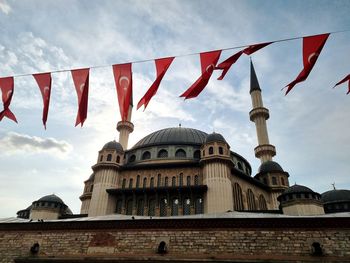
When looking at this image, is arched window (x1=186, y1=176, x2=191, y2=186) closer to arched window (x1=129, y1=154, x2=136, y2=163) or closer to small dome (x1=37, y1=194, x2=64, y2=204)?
arched window (x1=129, y1=154, x2=136, y2=163)

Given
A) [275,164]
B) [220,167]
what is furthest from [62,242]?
[275,164]

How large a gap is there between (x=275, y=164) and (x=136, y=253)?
74.0 ft

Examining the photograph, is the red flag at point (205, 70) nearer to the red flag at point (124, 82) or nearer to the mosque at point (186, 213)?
the red flag at point (124, 82)

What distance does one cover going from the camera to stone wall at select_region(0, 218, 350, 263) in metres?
11.0

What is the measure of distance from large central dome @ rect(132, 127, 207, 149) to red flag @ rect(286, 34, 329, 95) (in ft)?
64.2

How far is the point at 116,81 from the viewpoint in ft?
33.5

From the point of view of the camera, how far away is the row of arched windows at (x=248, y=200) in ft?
77.2

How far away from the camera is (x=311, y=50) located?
9.15 m

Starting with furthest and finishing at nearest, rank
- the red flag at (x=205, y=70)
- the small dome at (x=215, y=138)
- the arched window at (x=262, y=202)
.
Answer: the arched window at (x=262, y=202), the small dome at (x=215, y=138), the red flag at (x=205, y=70)

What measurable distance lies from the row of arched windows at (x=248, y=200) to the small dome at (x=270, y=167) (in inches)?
135

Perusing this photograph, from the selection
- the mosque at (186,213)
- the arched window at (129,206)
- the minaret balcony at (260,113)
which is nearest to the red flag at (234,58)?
the mosque at (186,213)

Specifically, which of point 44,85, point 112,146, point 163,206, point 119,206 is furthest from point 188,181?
point 44,85

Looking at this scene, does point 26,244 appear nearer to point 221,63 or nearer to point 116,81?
point 116,81

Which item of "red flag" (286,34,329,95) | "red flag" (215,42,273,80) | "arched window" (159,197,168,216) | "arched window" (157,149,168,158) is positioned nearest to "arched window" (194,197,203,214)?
"arched window" (159,197,168,216)
